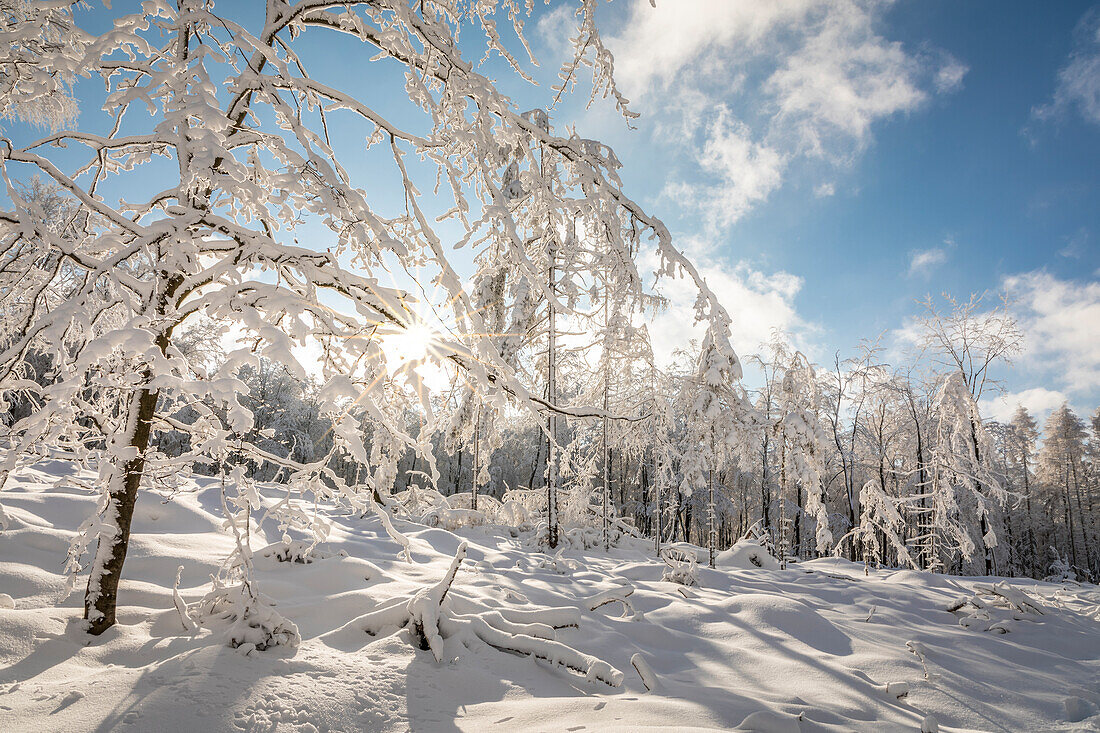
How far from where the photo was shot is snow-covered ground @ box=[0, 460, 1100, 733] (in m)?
2.03

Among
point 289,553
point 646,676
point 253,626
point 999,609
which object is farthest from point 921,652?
point 289,553

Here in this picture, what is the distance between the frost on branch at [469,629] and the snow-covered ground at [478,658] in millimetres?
58

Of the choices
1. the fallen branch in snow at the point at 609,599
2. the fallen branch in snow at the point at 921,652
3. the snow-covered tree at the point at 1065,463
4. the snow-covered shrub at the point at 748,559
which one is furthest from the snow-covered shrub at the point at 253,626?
the snow-covered tree at the point at 1065,463

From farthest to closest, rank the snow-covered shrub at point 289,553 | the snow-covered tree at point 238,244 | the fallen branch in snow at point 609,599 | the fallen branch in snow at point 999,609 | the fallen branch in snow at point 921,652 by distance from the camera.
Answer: the fallen branch in snow at point 999,609 → the snow-covered shrub at point 289,553 → the fallen branch in snow at point 609,599 → the fallen branch in snow at point 921,652 → the snow-covered tree at point 238,244

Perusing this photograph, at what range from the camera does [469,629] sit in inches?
120

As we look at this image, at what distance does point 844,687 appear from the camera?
316cm

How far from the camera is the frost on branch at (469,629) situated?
273 centimetres

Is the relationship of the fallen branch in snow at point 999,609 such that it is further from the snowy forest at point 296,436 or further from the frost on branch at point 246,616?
the frost on branch at point 246,616

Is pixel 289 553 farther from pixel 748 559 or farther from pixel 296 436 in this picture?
pixel 748 559

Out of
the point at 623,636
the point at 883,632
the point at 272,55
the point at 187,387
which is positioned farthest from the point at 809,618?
the point at 272,55

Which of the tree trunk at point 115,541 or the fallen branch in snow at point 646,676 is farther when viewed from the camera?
the fallen branch in snow at point 646,676

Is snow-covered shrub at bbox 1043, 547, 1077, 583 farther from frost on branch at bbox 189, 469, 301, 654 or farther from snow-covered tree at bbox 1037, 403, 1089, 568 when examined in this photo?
frost on branch at bbox 189, 469, 301, 654

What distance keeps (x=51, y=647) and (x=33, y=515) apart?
2.96 m

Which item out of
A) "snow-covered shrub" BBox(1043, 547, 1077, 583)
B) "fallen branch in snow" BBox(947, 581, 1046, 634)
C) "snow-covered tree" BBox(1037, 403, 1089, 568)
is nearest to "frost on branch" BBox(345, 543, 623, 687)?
"fallen branch in snow" BBox(947, 581, 1046, 634)
